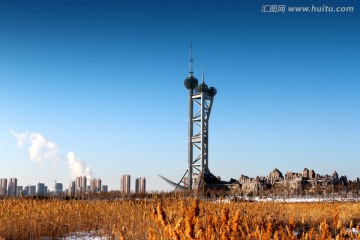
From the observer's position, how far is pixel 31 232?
815 centimetres

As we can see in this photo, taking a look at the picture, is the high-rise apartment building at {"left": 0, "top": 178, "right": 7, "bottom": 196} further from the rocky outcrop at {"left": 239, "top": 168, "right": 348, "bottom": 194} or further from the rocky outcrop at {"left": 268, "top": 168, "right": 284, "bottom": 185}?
the rocky outcrop at {"left": 268, "top": 168, "right": 284, "bottom": 185}

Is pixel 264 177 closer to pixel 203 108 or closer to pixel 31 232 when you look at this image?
pixel 203 108

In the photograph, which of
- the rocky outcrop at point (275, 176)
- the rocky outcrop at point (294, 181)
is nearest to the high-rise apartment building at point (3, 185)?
the rocky outcrop at point (294, 181)

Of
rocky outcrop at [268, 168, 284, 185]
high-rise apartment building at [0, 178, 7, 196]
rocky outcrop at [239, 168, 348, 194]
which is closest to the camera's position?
rocky outcrop at [239, 168, 348, 194]

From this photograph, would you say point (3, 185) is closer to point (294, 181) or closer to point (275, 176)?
point (275, 176)

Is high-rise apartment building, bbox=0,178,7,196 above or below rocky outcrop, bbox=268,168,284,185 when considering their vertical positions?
below

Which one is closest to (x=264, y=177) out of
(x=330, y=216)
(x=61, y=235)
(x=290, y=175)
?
(x=290, y=175)

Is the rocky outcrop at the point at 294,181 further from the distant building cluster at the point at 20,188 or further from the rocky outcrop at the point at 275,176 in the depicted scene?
the distant building cluster at the point at 20,188

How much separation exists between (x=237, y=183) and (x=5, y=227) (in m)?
75.2

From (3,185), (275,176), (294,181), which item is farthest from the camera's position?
(3,185)

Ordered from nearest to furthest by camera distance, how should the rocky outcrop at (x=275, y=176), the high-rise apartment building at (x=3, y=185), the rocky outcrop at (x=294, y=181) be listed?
the rocky outcrop at (x=294, y=181), the rocky outcrop at (x=275, y=176), the high-rise apartment building at (x=3, y=185)

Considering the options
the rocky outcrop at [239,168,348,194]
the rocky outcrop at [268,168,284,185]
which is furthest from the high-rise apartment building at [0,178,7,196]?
the rocky outcrop at [268,168,284,185]

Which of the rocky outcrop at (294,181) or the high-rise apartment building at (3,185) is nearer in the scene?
the rocky outcrop at (294,181)

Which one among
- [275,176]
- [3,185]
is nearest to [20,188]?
[3,185]
